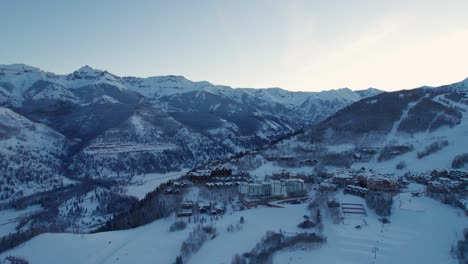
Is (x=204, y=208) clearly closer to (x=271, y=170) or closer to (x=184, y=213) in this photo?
(x=184, y=213)

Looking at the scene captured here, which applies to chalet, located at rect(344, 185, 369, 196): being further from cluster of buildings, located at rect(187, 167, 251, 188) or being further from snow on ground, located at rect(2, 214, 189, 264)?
snow on ground, located at rect(2, 214, 189, 264)

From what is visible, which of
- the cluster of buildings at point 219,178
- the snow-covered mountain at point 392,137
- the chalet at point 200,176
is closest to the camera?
the cluster of buildings at point 219,178

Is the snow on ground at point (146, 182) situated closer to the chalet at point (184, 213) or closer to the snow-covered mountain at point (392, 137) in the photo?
the snow-covered mountain at point (392, 137)

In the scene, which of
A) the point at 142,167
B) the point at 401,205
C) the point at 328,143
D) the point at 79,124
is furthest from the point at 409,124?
the point at 79,124

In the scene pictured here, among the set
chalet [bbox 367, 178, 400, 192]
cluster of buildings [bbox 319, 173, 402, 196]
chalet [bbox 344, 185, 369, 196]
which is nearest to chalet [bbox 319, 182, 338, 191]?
cluster of buildings [bbox 319, 173, 402, 196]

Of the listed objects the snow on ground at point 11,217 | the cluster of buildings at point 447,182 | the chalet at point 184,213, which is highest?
the cluster of buildings at point 447,182

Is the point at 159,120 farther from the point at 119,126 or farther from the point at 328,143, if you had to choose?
the point at 328,143

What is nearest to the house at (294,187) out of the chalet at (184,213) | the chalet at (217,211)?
the chalet at (217,211)
